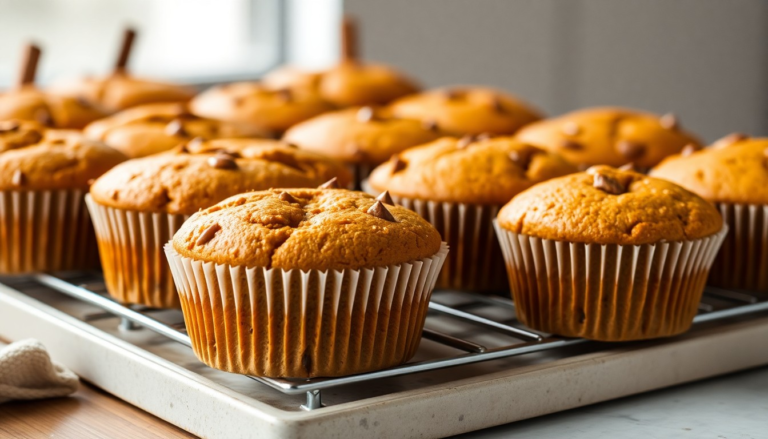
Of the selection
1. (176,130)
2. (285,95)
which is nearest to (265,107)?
(285,95)

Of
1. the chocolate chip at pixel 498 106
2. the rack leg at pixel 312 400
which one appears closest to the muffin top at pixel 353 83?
the chocolate chip at pixel 498 106

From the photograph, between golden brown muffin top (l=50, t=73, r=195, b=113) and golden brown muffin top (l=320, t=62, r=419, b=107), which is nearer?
golden brown muffin top (l=50, t=73, r=195, b=113)

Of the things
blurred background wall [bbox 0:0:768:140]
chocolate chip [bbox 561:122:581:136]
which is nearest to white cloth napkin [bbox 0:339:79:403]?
chocolate chip [bbox 561:122:581:136]

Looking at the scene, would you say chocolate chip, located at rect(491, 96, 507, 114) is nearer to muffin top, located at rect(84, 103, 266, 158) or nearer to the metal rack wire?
muffin top, located at rect(84, 103, 266, 158)

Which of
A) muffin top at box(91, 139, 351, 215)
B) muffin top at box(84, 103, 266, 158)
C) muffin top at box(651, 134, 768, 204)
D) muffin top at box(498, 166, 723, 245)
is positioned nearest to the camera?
Result: muffin top at box(498, 166, 723, 245)

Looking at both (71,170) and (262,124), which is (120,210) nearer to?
(71,170)

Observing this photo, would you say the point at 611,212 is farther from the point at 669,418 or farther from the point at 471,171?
the point at 471,171
